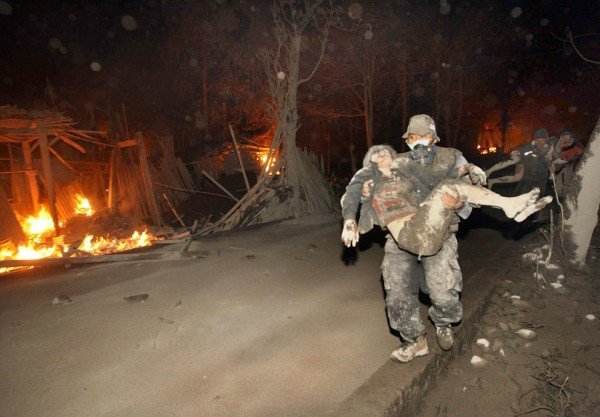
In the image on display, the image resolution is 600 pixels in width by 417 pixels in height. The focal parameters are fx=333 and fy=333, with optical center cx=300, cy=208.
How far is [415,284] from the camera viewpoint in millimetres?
2729

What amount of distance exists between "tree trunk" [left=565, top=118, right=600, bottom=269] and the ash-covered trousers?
3.09m

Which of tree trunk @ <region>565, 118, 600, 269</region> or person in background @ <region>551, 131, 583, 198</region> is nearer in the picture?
tree trunk @ <region>565, 118, 600, 269</region>

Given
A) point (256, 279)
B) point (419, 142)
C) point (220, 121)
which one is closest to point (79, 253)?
point (256, 279)

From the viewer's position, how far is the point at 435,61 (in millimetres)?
15555

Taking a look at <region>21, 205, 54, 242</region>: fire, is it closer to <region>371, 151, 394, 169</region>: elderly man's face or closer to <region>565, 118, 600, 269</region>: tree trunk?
<region>371, 151, 394, 169</region>: elderly man's face

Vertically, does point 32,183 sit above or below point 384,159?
below

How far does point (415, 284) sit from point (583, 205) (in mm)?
3394

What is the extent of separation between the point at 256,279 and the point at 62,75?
18.0 meters

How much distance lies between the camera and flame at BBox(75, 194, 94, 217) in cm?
988

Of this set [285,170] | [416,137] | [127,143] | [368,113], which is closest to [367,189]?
[416,137]

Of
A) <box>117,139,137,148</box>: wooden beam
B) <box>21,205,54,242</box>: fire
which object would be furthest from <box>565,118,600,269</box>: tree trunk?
<box>21,205,54,242</box>: fire

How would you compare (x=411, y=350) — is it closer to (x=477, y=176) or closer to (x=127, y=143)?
(x=477, y=176)

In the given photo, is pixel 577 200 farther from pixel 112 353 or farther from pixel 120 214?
pixel 120 214

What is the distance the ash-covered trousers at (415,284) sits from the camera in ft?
8.62
